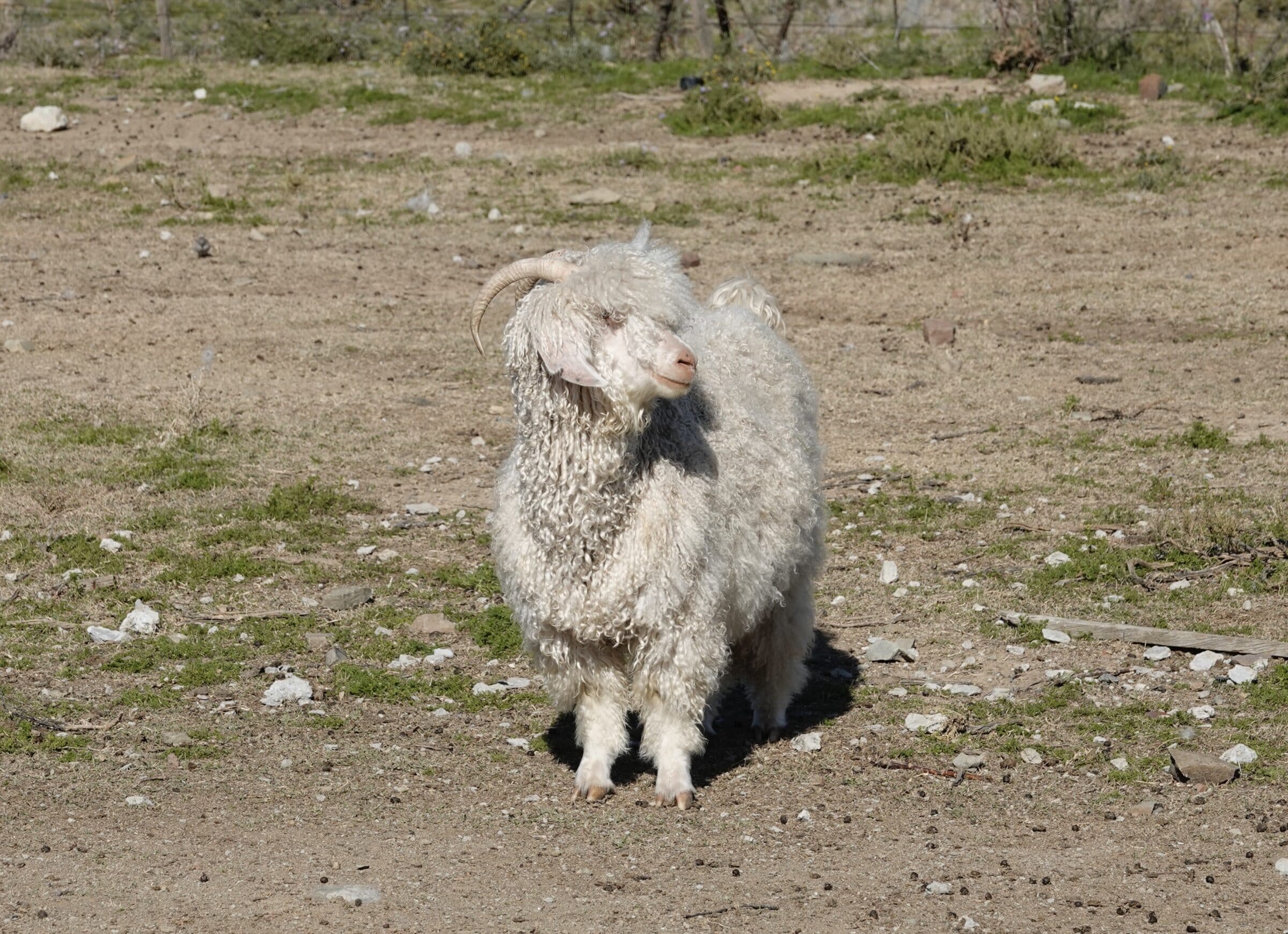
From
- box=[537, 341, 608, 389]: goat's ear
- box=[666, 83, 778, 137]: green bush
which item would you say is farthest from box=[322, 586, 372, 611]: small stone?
box=[666, 83, 778, 137]: green bush

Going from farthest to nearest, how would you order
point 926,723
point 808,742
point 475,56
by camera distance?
point 475,56, point 926,723, point 808,742

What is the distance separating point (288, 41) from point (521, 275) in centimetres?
1920

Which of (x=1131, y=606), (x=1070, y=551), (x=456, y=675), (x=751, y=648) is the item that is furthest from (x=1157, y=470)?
(x=456, y=675)

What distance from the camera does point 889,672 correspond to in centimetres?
750

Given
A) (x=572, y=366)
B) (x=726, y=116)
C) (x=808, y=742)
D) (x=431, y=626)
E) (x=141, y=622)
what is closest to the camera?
(x=572, y=366)

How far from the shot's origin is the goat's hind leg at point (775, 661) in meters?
6.90

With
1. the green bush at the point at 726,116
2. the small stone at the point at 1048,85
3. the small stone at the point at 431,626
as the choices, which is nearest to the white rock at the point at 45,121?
the green bush at the point at 726,116

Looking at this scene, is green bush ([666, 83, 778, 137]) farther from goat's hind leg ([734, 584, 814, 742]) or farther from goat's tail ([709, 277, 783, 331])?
goat's hind leg ([734, 584, 814, 742])

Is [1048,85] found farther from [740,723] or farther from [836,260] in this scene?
[740,723]

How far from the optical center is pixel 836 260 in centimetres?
1491

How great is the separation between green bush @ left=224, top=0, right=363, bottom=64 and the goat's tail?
17388 mm

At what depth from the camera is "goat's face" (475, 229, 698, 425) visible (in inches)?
220

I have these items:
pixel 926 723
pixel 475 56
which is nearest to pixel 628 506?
pixel 926 723

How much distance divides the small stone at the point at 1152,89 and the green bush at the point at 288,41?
11.3 metres
